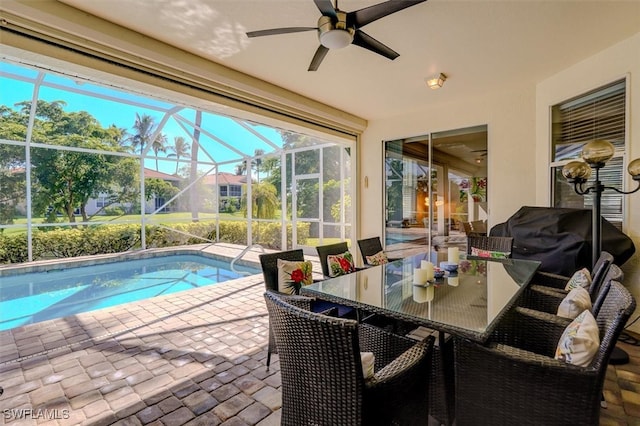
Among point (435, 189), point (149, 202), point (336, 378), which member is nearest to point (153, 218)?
point (149, 202)

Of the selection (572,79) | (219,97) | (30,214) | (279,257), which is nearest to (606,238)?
(572,79)

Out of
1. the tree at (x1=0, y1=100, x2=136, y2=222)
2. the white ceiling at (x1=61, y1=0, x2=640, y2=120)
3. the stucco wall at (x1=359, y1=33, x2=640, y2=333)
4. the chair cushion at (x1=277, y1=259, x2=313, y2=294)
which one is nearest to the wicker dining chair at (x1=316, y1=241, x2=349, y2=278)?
the chair cushion at (x1=277, y1=259, x2=313, y2=294)

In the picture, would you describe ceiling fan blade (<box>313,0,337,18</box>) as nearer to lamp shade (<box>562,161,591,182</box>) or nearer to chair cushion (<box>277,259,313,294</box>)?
chair cushion (<box>277,259,313,294</box>)

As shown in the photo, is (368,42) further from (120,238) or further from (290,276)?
(120,238)

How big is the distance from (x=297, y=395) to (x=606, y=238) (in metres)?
3.32

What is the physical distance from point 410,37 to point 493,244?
2.51m

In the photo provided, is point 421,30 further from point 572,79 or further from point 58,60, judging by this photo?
point 58,60

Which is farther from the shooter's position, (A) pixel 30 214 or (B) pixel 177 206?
(B) pixel 177 206

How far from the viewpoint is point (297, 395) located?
4.43 feet

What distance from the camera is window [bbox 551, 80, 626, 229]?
3197mm

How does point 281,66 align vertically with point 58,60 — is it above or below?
above

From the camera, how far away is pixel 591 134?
3.54 metres

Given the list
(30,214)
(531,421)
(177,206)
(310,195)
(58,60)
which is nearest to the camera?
(531,421)

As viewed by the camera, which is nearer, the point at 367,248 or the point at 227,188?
the point at 367,248
